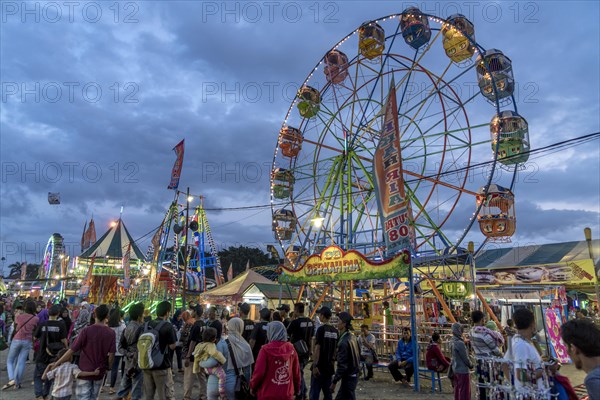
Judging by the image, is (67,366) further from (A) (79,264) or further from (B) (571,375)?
(A) (79,264)

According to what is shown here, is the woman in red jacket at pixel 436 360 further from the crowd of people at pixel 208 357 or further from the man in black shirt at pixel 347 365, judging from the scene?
the man in black shirt at pixel 347 365

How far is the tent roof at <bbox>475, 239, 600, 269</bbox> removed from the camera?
20125 millimetres

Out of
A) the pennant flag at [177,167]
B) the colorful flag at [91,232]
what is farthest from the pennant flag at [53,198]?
the pennant flag at [177,167]

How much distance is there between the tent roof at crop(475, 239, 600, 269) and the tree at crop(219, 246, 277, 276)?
42983 mm

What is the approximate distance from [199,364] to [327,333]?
71.8 inches

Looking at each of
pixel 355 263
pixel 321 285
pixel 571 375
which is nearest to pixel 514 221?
pixel 571 375

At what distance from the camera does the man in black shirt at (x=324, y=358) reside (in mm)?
5891

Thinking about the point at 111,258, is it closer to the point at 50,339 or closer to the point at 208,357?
the point at 50,339

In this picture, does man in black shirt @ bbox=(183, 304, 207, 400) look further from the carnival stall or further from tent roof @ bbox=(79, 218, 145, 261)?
tent roof @ bbox=(79, 218, 145, 261)

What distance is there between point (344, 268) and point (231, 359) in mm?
6356

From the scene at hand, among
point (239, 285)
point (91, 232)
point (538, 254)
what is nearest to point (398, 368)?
point (239, 285)

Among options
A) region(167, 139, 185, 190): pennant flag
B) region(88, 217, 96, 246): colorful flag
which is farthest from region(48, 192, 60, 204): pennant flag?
region(167, 139, 185, 190): pennant flag

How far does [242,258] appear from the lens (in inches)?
2549

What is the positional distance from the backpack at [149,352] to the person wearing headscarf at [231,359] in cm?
73
